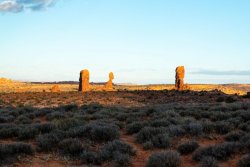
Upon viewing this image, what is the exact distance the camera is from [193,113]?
19719 millimetres

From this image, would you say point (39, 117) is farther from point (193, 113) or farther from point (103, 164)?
point (103, 164)

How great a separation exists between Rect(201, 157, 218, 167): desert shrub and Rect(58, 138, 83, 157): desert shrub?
3907mm

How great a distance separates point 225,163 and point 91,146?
15.0ft

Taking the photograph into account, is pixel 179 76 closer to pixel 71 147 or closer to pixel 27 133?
pixel 27 133

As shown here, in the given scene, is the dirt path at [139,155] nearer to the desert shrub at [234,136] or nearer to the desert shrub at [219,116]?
the desert shrub at [234,136]

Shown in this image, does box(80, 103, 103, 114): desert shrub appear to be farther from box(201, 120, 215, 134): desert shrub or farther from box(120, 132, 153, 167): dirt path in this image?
box(201, 120, 215, 134): desert shrub

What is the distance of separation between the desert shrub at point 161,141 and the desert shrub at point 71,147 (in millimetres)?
2426

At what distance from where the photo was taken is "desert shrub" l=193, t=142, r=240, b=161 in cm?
1096

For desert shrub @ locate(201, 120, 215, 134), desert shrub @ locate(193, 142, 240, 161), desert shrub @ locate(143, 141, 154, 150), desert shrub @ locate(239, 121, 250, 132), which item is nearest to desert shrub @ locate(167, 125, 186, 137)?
desert shrub @ locate(201, 120, 215, 134)

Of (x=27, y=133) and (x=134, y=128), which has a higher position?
(x=134, y=128)

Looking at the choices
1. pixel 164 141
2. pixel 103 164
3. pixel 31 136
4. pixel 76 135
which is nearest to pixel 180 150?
pixel 164 141

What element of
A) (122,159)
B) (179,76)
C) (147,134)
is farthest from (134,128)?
(179,76)

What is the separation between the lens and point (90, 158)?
11.3 metres

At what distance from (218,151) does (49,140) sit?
567cm
